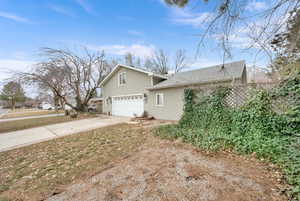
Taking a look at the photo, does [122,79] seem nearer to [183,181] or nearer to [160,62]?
[183,181]

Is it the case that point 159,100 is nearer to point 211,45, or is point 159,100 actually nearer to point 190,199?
point 211,45

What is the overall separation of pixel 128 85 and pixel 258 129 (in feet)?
35.0

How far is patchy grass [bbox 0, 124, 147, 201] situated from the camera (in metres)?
2.65

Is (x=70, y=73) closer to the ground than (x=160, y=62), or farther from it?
closer to the ground

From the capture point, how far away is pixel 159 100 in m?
10.5

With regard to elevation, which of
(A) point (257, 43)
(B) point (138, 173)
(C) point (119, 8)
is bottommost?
(B) point (138, 173)

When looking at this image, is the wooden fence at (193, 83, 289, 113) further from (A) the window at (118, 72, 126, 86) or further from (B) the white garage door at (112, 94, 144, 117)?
(A) the window at (118, 72, 126, 86)

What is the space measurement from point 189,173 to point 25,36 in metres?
12.7

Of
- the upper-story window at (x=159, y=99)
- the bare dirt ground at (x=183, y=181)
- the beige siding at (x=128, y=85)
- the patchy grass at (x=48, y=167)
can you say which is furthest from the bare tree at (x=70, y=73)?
the bare dirt ground at (x=183, y=181)

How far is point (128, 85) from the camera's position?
12.8 m

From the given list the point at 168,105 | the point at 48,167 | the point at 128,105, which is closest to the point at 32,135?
the point at 48,167

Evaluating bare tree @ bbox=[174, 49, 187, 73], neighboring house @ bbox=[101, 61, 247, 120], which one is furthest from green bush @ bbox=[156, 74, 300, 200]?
bare tree @ bbox=[174, 49, 187, 73]

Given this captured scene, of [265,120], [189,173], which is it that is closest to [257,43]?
[265,120]

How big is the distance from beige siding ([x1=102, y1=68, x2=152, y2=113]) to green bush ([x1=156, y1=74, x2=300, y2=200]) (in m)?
6.73
